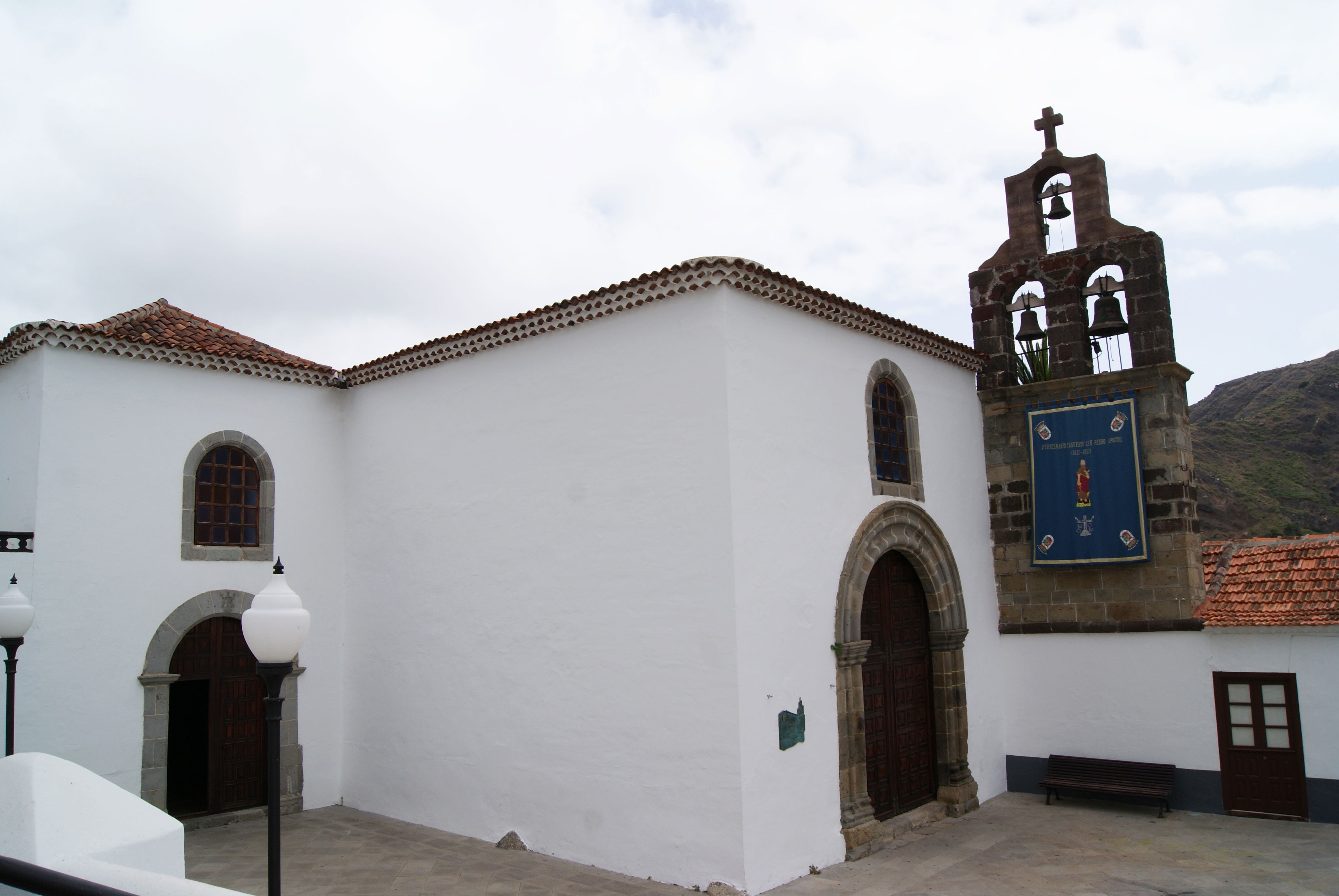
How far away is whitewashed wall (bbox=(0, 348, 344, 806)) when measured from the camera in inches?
354

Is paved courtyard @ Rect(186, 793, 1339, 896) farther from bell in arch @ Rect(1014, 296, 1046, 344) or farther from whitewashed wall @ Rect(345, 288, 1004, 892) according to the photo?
bell in arch @ Rect(1014, 296, 1046, 344)

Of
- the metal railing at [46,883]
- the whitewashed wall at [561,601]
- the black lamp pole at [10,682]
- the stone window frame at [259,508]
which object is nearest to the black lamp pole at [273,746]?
the metal railing at [46,883]

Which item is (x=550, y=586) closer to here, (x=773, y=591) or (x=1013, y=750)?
(x=773, y=591)

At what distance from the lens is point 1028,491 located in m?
11.1

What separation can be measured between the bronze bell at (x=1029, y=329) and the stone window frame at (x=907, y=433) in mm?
2378

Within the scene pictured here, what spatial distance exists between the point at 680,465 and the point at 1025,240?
6466mm

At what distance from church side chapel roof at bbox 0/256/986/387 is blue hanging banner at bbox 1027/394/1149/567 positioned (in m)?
1.33

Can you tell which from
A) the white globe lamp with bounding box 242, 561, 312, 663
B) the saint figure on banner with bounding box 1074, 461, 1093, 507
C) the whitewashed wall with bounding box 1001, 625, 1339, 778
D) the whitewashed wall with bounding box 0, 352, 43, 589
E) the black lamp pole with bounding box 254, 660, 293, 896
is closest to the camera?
the black lamp pole with bounding box 254, 660, 293, 896

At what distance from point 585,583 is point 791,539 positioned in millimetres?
1975

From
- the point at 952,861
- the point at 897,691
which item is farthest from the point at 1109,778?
the point at 952,861

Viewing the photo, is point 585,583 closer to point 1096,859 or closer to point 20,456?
point 1096,859

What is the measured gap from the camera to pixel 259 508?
1069 cm

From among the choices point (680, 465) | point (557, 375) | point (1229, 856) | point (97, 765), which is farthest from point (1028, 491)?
point (97, 765)

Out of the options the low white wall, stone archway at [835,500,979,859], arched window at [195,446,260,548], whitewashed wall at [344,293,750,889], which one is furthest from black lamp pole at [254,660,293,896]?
arched window at [195,446,260,548]
